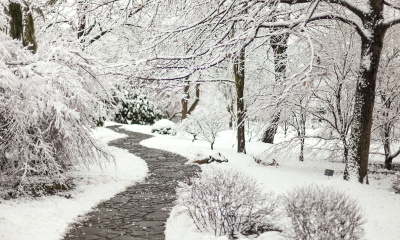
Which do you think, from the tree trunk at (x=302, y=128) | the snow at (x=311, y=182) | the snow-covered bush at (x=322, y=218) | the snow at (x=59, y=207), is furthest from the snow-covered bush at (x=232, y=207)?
the tree trunk at (x=302, y=128)

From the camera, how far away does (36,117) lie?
625 centimetres

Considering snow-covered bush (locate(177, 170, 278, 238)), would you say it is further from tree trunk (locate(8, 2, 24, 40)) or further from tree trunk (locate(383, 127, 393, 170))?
tree trunk (locate(8, 2, 24, 40))

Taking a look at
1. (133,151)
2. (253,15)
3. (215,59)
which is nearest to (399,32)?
(253,15)

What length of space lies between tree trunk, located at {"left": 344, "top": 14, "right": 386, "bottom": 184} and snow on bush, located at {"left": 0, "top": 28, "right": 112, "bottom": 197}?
581 centimetres

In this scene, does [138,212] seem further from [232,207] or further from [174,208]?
[232,207]

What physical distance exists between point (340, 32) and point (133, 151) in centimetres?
927

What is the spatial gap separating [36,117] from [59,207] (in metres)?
1.86

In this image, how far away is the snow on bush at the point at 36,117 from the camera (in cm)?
605

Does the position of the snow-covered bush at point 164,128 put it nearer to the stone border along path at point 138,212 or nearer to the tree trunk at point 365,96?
the stone border along path at point 138,212

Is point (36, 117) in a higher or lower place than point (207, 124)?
higher

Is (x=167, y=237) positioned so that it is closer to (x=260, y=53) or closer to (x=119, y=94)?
(x=119, y=94)

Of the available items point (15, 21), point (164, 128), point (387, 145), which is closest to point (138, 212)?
point (15, 21)

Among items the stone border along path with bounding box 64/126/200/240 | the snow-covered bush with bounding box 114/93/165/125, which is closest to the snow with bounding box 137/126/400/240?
the stone border along path with bounding box 64/126/200/240

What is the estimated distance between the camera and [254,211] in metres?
5.27
